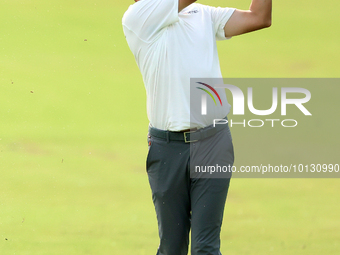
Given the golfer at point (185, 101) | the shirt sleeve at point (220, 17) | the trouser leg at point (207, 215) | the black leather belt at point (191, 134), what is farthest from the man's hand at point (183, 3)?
the trouser leg at point (207, 215)

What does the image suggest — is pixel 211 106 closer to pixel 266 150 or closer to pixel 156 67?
pixel 156 67

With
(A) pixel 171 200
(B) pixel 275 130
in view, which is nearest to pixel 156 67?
(A) pixel 171 200

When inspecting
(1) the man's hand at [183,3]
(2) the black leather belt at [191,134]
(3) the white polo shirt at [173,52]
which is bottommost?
(2) the black leather belt at [191,134]

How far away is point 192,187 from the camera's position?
2.09 m

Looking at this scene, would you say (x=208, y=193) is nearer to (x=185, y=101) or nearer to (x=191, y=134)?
(x=191, y=134)

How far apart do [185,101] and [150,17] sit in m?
0.40

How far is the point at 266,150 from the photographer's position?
4602mm

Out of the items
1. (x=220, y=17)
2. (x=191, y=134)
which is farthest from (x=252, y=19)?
(x=191, y=134)

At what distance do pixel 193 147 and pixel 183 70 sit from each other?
34 cm

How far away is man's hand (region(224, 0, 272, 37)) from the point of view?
2047 mm

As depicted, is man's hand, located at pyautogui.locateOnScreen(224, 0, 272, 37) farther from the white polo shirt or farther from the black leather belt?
the black leather belt

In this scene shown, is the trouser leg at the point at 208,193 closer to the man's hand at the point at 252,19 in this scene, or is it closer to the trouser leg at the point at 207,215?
the trouser leg at the point at 207,215

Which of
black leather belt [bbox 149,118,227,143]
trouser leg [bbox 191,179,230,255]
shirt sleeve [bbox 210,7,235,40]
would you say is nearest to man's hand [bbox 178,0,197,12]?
shirt sleeve [bbox 210,7,235,40]

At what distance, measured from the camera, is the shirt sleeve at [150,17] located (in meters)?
1.98
